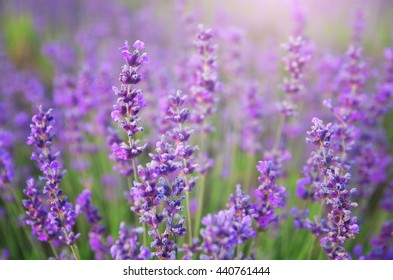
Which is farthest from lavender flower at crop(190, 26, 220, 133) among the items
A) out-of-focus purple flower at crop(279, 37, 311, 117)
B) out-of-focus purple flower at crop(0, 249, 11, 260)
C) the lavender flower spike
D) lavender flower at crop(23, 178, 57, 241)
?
out-of-focus purple flower at crop(0, 249, 11, 260)

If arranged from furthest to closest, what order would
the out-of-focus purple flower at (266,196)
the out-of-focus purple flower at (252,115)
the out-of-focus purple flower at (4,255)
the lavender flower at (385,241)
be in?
the out-of-focus purple flower at (252,115) → the out-of-focus purple flower at (4,255) → the lavender flower at (385,241) → the out-of-focus purple flower at (266,196)

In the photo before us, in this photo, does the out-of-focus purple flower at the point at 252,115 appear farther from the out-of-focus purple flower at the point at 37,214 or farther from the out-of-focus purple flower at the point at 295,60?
the out-of-focus purple flower at the point at 37,214

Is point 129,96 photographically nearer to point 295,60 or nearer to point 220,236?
point 220,236

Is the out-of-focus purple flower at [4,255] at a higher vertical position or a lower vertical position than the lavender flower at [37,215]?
lower

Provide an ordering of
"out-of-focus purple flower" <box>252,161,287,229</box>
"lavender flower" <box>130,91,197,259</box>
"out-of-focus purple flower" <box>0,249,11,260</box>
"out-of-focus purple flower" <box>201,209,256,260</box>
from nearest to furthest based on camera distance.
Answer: "out-of-focus purple flower" <box>201,209,256,260</box>
"lavender flower" <box>130,91,197,259</box>
"out-of-focus purple flower" <box>252,161,287,229</box>
"out-of-focus purple flower" <box>0,249,11,260</box>

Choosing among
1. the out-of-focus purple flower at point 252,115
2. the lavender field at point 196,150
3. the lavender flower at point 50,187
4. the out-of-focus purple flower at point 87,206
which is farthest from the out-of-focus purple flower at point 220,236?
the out-of-focus purple flower at point 252,115

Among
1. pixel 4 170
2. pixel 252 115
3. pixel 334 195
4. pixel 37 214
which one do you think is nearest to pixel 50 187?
pixel 37 214

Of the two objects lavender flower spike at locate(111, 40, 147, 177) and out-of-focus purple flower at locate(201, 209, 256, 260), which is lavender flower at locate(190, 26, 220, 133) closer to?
lavender flower spike at locate(111, 40, 147, 177)

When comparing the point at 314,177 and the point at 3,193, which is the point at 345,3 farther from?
the point at 3,193
